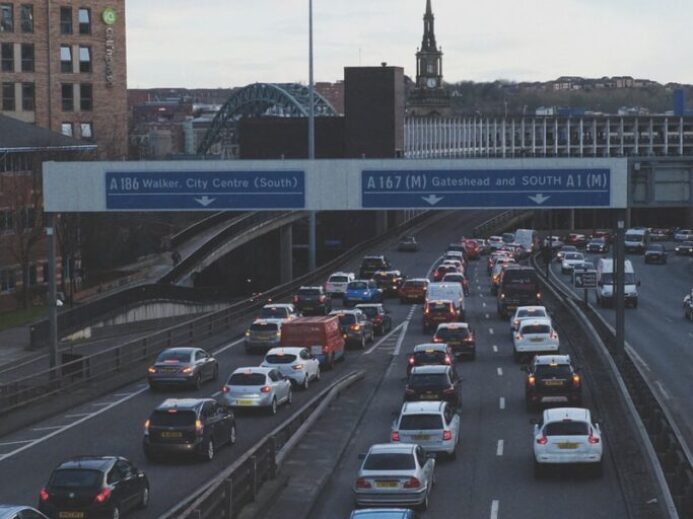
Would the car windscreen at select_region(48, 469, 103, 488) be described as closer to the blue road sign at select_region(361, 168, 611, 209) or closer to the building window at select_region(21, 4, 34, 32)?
the blue road sign at select_region(361, 168, 611, 209)

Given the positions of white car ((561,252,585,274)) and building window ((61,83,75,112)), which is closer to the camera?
white car ((561,252,585,274))

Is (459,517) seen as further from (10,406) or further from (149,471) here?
(10,406)

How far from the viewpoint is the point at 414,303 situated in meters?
73.8

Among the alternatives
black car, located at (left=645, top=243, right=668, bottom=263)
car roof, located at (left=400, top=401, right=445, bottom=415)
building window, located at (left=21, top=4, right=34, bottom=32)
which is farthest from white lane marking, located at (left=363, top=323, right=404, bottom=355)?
black car, located at (left=645, top=243, right=668, bottom=263)

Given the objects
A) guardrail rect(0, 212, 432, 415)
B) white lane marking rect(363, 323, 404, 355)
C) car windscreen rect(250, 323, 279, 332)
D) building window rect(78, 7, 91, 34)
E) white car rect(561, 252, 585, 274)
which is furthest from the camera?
building window rect(78, 7, 91, 34)

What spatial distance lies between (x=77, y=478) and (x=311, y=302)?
40.6 m

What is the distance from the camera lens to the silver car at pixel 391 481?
26203 mm

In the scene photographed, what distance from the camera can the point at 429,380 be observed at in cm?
3784

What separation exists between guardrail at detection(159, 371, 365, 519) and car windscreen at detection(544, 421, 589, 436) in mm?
5742

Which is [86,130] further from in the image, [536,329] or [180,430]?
[180,430]

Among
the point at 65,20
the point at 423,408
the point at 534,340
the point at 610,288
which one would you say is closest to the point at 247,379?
the point at 423,408

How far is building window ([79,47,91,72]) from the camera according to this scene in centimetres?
9706

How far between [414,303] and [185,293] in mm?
12731

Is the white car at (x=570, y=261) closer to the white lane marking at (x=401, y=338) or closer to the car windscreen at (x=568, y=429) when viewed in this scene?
the white lane marking at (x=401, y=338)
